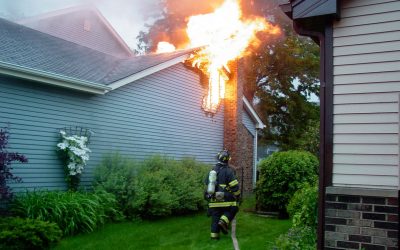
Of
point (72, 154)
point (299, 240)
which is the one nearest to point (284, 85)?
point (72, 154)

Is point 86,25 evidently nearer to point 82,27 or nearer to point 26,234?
point 82,27

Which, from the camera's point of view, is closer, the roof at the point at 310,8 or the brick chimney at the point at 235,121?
the roof at the point at 310,8

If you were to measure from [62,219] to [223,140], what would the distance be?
9455 millimetres

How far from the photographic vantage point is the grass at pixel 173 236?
8.09 meters

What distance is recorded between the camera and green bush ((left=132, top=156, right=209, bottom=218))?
1051 cm

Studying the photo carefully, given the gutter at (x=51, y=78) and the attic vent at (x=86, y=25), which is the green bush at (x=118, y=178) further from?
the attic vent at (x=86, y=25)

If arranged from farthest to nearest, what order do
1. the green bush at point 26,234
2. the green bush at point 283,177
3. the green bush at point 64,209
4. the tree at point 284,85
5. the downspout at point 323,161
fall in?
the tree at point 284,85 < the green bush at point 283,177 < the green bush at point 64,209 < the green bush at point 26,234 < the downspout at point 323,161

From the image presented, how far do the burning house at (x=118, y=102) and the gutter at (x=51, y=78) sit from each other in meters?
0.02

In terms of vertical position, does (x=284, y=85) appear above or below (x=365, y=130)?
above

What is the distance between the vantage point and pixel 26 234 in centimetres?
688

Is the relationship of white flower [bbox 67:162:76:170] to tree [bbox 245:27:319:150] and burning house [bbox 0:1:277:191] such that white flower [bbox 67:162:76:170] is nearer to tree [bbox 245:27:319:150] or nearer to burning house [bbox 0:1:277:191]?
burning house [bbox 0:1:277:191]

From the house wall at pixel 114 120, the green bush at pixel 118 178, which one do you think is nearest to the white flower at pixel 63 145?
the house wall at pixel 114 120

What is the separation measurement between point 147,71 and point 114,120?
1.86 meters

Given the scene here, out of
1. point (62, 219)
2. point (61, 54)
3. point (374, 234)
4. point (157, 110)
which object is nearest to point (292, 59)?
point (157, 110)
